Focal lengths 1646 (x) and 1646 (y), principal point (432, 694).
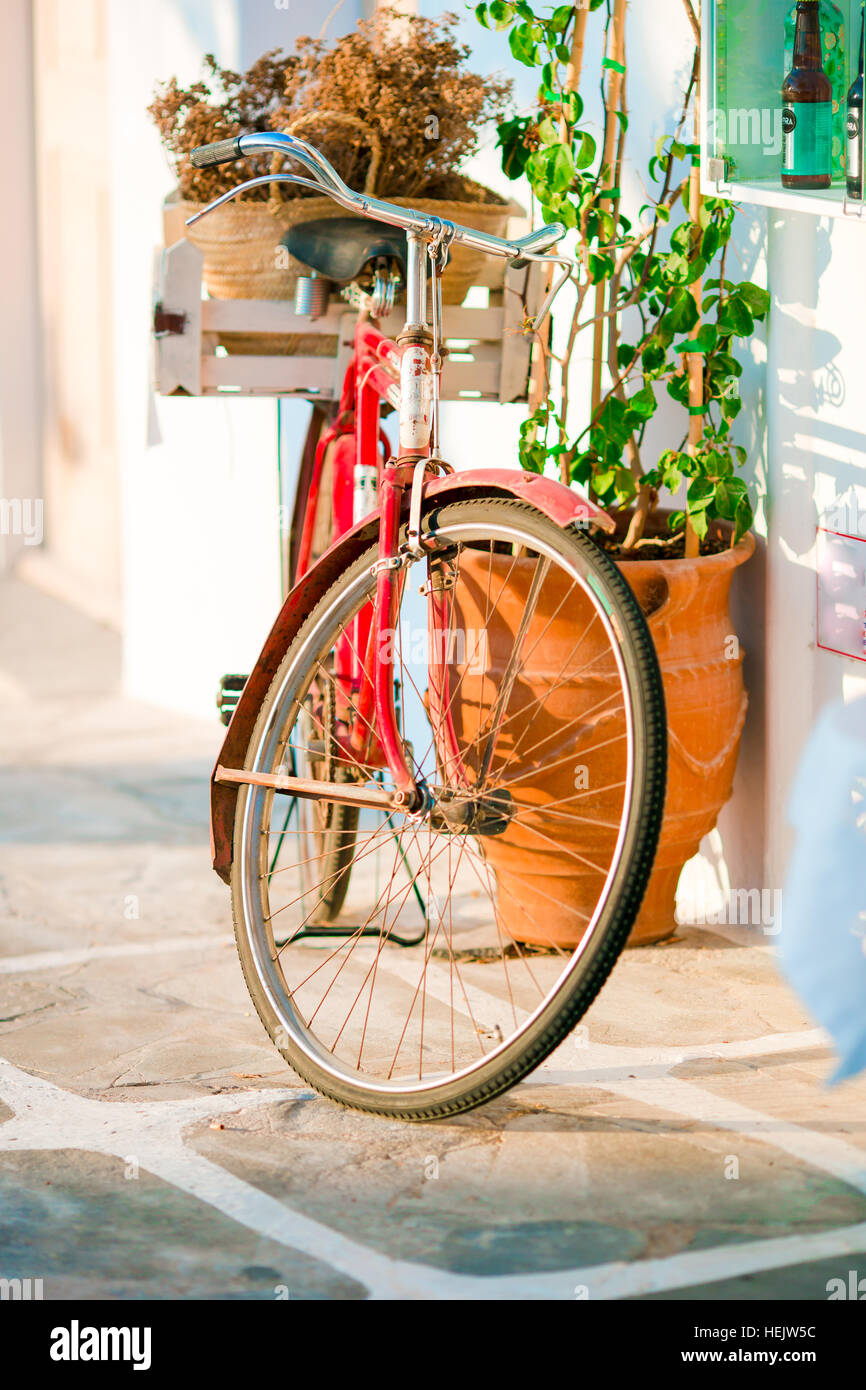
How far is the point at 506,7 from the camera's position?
9.01ft

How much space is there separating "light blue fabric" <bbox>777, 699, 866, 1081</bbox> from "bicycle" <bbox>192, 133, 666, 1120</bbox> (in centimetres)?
33

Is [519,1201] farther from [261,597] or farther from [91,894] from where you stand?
[261,597]

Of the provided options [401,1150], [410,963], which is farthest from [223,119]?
[401,1150]

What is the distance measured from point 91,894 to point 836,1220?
181cm

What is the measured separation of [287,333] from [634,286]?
66cm

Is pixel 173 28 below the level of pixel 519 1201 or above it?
above

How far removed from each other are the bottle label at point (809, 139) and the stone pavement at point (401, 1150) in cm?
132

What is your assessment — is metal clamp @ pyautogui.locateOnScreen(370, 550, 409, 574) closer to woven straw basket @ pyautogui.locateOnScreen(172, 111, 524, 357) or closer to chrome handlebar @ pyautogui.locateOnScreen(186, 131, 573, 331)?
chrome handlebar @ pyautogui.locateOnScreen(186, 131, 573, 331)

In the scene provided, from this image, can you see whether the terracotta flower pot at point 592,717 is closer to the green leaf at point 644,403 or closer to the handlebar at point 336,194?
the green leaf at point 644,403

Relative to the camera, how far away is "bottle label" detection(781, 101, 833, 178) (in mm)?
2521

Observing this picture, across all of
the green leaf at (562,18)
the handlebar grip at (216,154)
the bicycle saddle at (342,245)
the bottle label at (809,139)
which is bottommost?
the bicycle saddle at (342,245)

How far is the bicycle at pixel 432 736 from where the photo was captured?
6.96 ft

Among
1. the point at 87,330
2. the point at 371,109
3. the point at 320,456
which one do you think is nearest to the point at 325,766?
the point at 320,456

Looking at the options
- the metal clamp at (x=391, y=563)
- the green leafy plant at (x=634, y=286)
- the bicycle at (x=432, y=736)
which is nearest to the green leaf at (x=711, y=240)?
the green leafy plant at (x=634, y=286)
